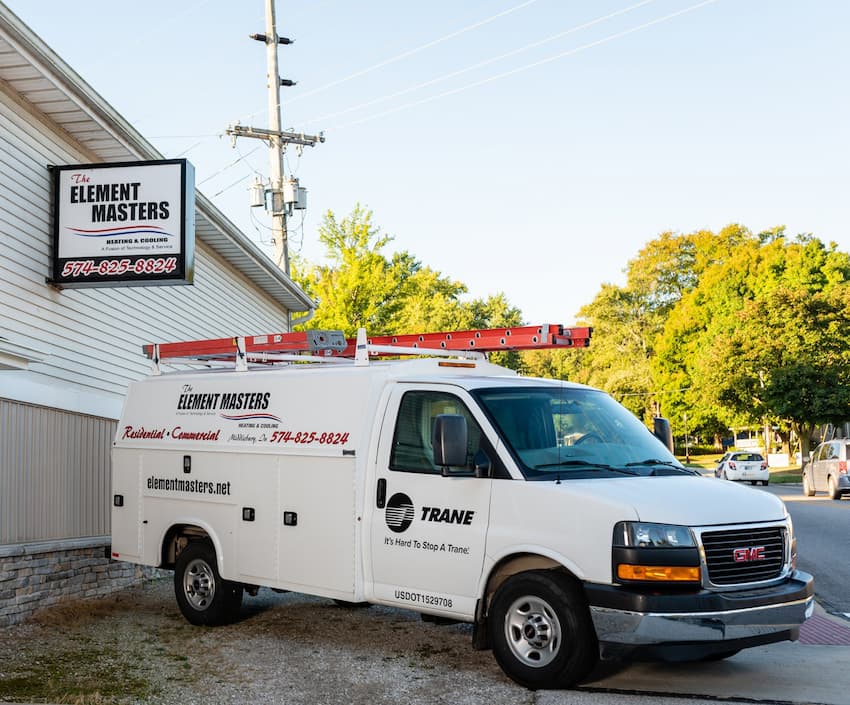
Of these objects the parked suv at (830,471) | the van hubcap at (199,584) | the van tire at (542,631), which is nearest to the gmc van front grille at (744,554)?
the van tire at (542,631)

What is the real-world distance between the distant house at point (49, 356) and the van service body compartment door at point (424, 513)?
136 inches

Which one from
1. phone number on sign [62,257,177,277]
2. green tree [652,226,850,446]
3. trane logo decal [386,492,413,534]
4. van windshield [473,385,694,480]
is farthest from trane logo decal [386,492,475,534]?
green tree [652,226,850,446]

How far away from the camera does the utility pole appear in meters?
27.4

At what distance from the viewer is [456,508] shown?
7.60m

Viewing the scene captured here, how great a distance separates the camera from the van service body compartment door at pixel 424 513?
24.5 feet

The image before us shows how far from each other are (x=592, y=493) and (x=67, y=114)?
7718mm

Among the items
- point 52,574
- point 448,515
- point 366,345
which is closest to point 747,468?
point 52,574

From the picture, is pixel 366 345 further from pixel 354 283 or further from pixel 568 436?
pixel 354 283

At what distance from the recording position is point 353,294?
1442 inches

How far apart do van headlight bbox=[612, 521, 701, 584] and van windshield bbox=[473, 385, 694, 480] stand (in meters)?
0.79

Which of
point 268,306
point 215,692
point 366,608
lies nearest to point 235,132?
point 268,306

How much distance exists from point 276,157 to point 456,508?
22.2 m

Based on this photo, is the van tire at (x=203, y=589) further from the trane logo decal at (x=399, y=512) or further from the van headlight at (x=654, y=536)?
the van headlight at (x=654, y=536)

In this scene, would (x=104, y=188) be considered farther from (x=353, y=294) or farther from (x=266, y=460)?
(x=353, y=294)
